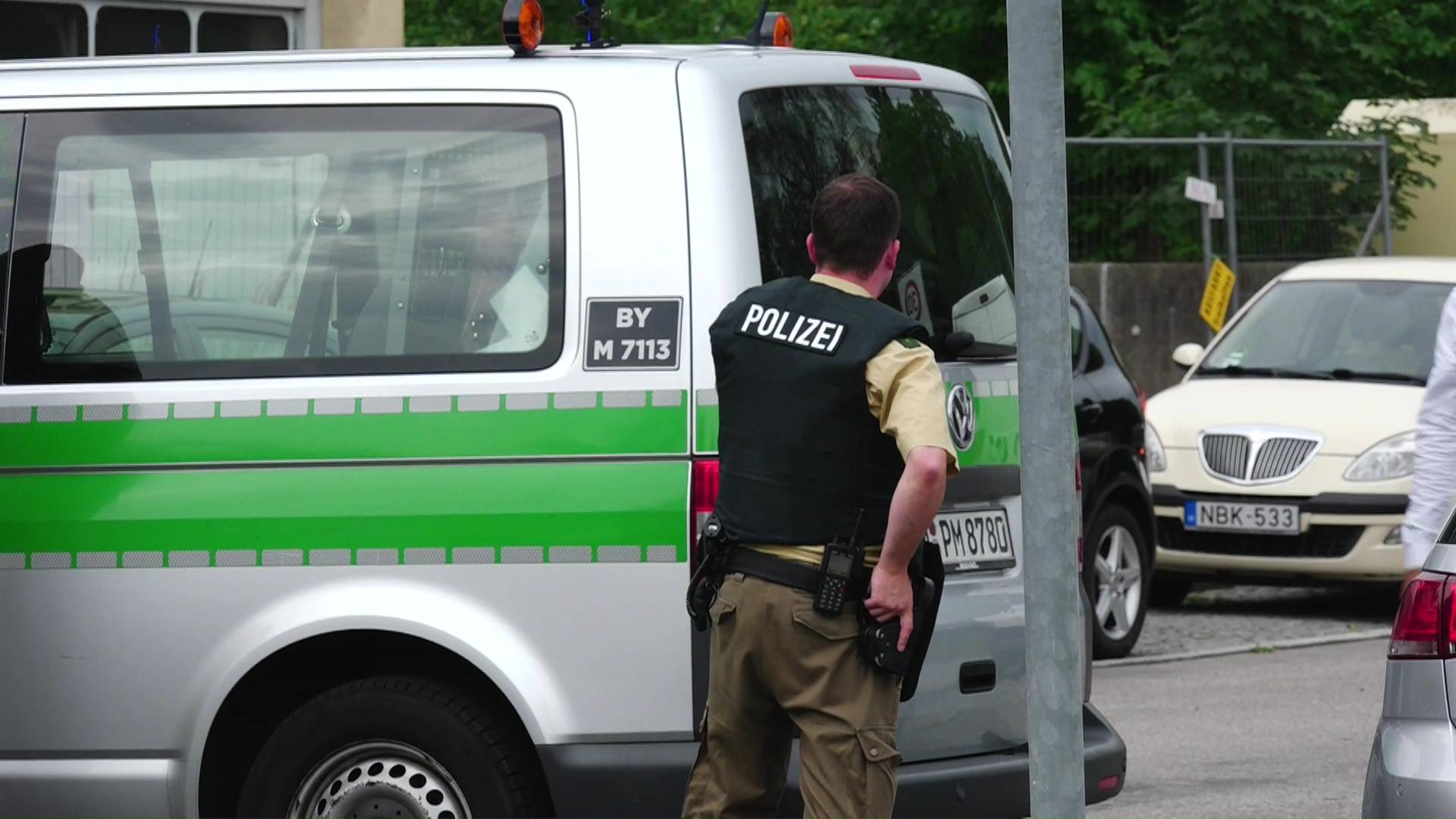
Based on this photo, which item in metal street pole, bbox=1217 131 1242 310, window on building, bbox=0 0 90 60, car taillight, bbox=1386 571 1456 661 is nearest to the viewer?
car taillight, bbox=1386 571 1456 661

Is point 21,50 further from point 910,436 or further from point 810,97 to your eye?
point 910,436

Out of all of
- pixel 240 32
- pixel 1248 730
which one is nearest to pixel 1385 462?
pixel 1248 730

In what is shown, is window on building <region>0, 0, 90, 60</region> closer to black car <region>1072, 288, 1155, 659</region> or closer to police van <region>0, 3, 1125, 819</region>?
black car <region>1072, 288, 1155, 659</region>

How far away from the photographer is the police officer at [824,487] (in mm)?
4352

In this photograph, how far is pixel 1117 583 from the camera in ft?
34.9

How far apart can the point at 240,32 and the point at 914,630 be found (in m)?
6.91

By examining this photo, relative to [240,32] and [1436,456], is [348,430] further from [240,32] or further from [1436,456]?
[240,32]

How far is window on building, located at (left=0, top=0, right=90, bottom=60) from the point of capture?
32.1 ft

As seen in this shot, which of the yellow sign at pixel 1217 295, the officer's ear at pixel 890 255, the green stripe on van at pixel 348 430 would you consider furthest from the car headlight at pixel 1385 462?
the officer's ear at pixel 890 255

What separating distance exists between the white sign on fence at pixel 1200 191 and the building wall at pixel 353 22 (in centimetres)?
825

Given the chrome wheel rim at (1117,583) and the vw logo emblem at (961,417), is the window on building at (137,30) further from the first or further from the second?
the vw logo emblem at (961,417)

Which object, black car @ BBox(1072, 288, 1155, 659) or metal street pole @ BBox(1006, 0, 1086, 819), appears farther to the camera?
black car @ BBox(1072, 288, 1155, 659)

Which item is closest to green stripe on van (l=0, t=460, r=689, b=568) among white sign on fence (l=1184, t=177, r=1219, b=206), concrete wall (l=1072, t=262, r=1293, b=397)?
white sign on fence (l=1184, t=177, r=1219, b=206)

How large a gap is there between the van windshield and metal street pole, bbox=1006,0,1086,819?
157 centimetres
